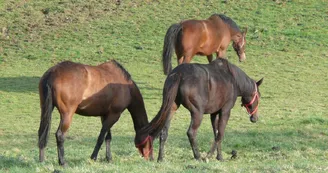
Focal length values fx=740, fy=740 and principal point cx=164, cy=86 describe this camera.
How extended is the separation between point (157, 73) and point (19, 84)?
12.9 feet

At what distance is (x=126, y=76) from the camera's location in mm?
10695

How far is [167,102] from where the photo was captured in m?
9.88

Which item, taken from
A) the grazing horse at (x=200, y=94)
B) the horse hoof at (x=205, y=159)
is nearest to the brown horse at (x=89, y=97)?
the grazing horse at (x=200, y=94)

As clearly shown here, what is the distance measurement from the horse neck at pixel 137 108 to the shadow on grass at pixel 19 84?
8514mm

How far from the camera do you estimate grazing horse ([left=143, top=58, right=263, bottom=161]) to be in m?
9.96

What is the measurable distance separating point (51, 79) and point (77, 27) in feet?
54.2

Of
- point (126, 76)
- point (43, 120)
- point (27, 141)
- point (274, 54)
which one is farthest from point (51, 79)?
point (274, 54)

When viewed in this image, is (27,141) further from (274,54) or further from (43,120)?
(274,54)

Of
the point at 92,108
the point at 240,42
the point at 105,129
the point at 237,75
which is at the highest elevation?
the point at 237,75

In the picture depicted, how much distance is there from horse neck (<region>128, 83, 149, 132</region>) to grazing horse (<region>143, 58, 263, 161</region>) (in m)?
0.35

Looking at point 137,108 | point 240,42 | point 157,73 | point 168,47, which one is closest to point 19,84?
point 157,73

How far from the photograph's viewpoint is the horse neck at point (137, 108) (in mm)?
10703

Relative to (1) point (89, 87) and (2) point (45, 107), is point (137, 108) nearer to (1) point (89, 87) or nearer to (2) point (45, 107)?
(1) point (89, 87)

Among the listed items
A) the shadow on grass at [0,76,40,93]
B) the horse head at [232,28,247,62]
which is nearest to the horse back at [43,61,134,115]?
the horse head at [232,28,247,62]
